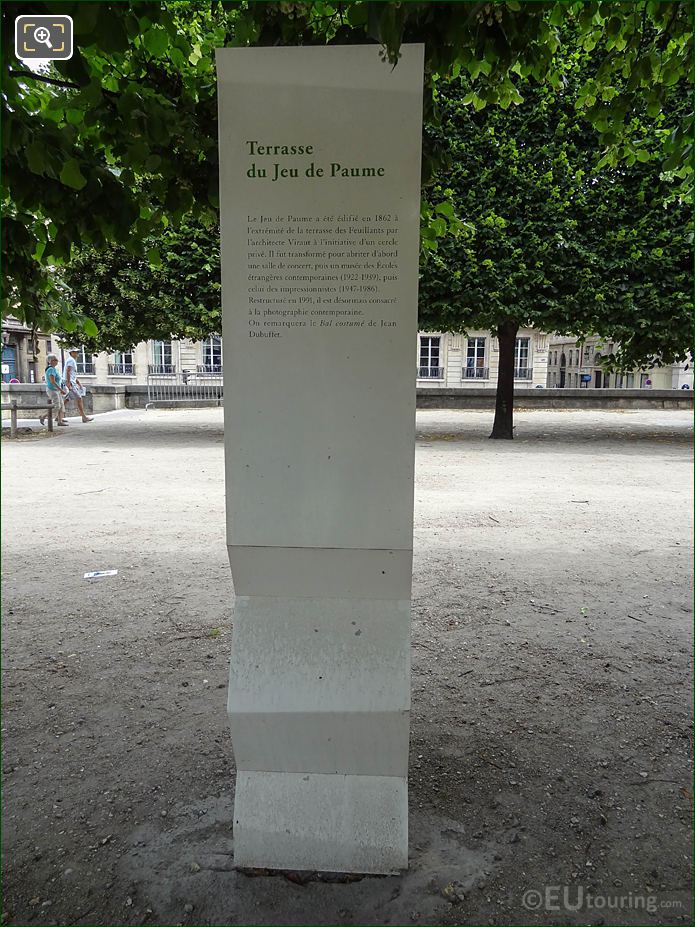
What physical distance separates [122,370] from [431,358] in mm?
19141

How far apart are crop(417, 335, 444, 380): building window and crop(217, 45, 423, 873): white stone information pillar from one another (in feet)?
131

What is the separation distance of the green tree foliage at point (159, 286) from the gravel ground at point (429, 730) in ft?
26.3

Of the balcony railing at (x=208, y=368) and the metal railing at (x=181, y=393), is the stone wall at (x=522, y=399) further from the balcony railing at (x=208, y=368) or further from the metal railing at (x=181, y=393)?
the balcony railing at (x=208, y=368)

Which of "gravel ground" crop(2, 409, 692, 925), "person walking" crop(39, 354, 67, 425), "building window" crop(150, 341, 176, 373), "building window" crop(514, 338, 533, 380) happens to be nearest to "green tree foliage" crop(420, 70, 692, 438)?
"gravel ground" crop(2, 409, 692, 925)

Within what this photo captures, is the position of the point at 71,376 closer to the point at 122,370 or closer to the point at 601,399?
the point at 601,399

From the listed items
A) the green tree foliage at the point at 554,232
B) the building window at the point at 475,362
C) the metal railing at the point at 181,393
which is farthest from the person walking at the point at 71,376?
the building window at the point at 475,362

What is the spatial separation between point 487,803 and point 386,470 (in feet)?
5.15

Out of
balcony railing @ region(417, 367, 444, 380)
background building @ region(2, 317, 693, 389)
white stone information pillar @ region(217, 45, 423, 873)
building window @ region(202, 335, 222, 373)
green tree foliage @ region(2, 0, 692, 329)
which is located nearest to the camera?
white stone information pillar @ region(217, 45, 423, 873)

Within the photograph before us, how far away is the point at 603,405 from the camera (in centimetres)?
2753

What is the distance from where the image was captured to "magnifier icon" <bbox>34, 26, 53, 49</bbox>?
2.63m

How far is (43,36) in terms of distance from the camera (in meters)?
2.65

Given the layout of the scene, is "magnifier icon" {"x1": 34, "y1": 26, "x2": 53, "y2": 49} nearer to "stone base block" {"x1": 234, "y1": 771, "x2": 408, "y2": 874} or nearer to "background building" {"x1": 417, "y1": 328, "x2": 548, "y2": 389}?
"stone base block" {"x1": 234, "y1": 771, "x2": 408, "y2": 874}

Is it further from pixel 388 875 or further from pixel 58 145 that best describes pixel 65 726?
pixel 58 145

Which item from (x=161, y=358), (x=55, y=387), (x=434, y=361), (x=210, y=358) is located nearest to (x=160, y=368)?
(x=161, y=358)
